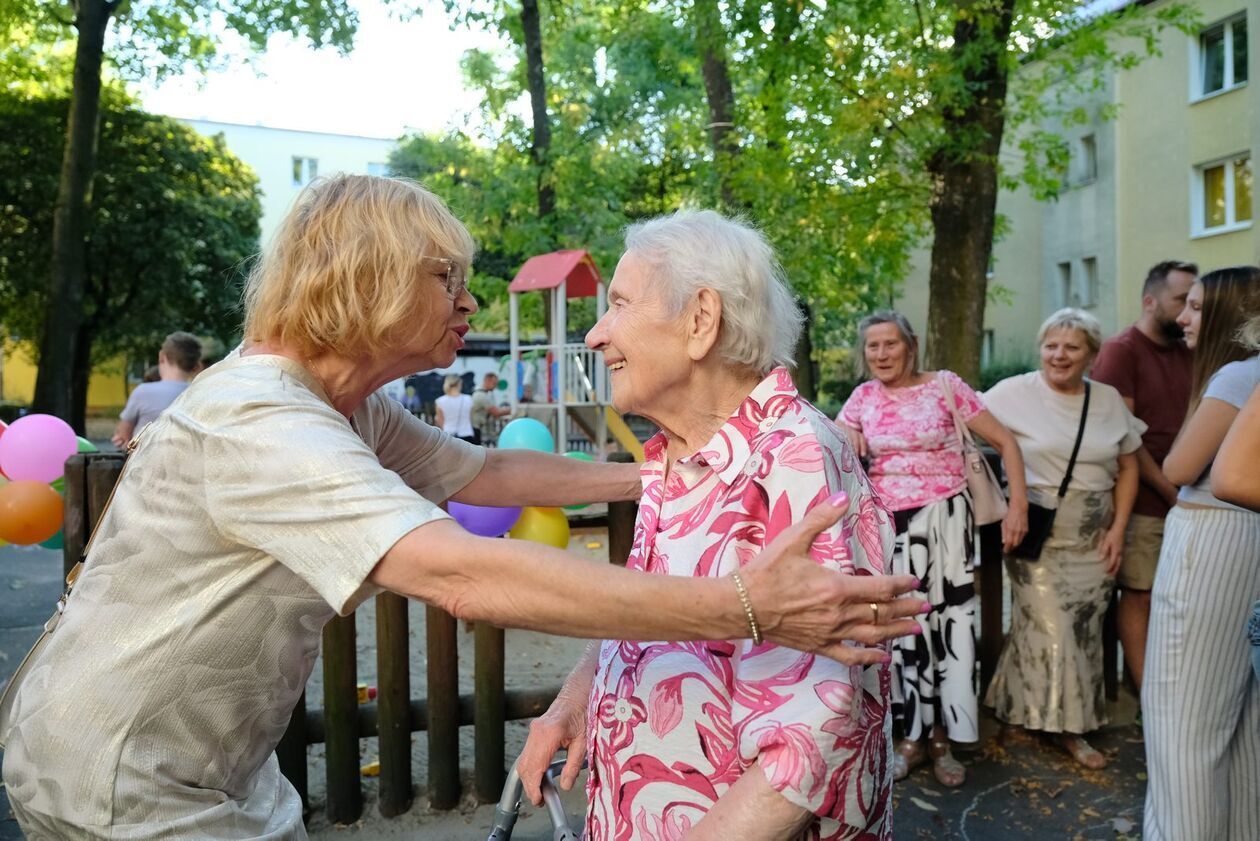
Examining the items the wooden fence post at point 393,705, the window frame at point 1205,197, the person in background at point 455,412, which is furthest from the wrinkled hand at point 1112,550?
the window frame at point 1205,197

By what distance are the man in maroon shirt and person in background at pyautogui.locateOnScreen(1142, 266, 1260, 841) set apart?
6.39 ft

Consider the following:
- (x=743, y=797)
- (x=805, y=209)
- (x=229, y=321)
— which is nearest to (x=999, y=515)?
(x=743, y=797)

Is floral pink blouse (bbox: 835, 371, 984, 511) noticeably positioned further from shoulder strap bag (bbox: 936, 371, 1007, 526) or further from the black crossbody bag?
the black crossbody bag

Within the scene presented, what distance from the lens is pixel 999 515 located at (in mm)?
4719

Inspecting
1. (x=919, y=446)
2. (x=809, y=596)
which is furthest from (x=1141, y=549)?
(x=809, y=596)

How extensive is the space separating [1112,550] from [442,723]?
3.11 meters

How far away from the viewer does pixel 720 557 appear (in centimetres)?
183

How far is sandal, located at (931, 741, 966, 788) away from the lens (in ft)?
14.8

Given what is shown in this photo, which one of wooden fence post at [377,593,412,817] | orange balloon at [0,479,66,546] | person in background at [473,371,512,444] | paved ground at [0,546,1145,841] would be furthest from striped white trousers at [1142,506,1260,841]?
person in background at [473,371,512,444]

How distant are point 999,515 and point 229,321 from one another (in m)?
28.2

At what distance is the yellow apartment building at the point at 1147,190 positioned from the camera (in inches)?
883

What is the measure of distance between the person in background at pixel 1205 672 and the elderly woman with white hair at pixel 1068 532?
1.58m

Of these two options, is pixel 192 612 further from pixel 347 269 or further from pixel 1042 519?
pixel 1042 519

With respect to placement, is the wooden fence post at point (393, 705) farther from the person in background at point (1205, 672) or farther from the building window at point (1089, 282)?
the building window at point (1089, 282)
